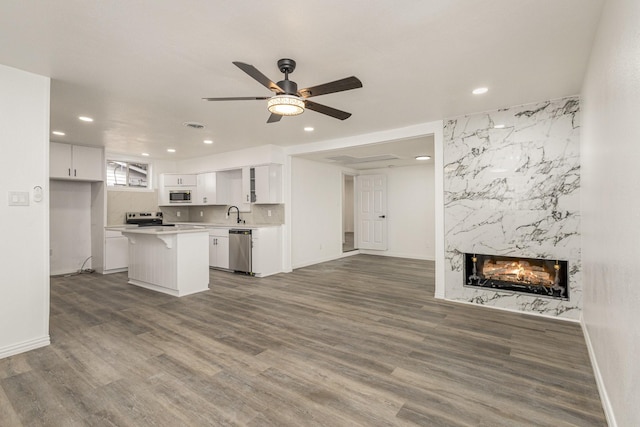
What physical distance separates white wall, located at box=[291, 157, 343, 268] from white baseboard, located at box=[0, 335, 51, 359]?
13.9 feet

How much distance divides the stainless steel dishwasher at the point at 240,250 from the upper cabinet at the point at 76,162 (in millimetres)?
2997

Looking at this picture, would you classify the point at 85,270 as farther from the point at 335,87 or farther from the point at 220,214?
the point at 335,87

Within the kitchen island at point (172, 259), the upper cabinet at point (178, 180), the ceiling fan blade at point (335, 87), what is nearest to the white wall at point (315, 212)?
the kitchen island at point (172, 259)

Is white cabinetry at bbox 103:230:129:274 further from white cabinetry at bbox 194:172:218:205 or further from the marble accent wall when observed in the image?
the marble accent wall

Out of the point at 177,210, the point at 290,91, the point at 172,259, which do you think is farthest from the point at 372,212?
the point at 290,91

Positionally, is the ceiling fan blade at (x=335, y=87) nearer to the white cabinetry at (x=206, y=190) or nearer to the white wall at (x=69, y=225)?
the white cabinetry at (x=206, y=190)

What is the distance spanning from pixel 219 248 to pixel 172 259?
1.97 metres

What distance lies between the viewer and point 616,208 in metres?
1.79

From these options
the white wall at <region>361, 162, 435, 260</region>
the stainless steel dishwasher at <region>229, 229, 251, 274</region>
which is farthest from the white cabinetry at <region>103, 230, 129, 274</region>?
the white wall at <region>361, 162, 435, 260</region>

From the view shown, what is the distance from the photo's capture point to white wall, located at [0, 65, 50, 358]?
2.74 metres

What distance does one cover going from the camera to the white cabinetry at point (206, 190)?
724 centimetres

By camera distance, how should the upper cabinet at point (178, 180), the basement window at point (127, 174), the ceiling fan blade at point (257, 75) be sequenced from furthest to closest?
1. the upper cabinet at point (178, 180)
2. the basement window at point (127, 174)
3. the ceiling fan blade at point (257, 75)

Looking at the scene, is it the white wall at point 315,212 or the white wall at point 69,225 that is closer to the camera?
the white wall at point 69,225

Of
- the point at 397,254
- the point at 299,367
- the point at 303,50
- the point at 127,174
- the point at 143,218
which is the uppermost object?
the point at 303,50
